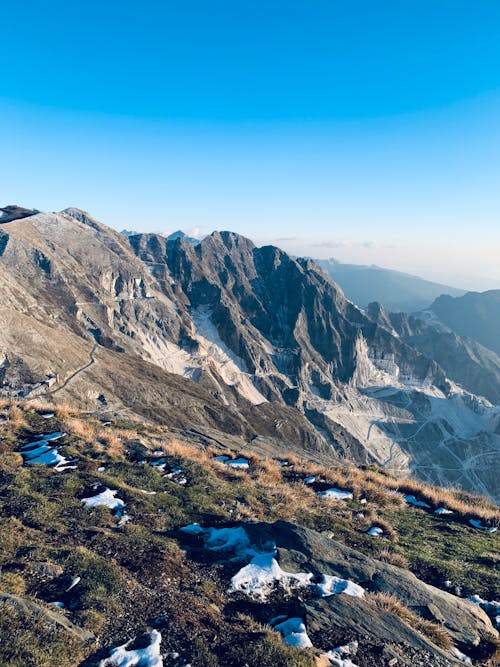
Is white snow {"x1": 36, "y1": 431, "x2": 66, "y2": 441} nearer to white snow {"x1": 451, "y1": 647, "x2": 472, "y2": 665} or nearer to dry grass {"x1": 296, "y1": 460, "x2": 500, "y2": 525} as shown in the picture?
dry grass {"x1": 296, "y1": 460, "x2": 500, "y2": 525}

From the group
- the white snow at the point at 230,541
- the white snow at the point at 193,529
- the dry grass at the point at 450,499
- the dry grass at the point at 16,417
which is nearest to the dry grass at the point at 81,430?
the dry grass at the point at 16,417

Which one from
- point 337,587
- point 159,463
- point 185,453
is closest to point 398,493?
point 185,453

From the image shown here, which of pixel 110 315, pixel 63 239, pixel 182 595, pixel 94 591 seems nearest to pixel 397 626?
pixel 182 595

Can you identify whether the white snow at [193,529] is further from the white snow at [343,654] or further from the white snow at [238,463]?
the white snow at [238,463]

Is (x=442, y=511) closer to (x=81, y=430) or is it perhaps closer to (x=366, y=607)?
(x=366, y=607)

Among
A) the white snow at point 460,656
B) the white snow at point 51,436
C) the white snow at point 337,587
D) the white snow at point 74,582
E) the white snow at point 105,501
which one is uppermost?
the white snow at point 74,582

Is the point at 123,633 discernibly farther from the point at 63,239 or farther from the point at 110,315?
the point at 63,239
